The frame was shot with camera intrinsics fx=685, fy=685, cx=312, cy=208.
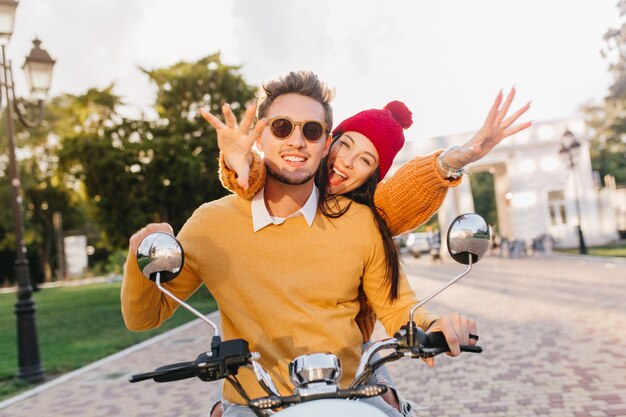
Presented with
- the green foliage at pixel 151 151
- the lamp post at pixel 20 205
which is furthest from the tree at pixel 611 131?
the lamp post at pixel 20 205

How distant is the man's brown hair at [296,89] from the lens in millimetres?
2480

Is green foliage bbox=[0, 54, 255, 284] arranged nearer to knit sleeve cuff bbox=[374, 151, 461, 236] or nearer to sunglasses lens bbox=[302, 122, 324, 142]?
knit sleeve cuff bbox=[374, 151, 461, 236]

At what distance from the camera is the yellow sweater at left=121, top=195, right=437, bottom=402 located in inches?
91.9

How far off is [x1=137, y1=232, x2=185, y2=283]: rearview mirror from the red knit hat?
57.9 inches

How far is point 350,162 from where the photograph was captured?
2980 mm

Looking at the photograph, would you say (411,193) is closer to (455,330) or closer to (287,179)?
(287,179)

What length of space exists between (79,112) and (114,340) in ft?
37.9

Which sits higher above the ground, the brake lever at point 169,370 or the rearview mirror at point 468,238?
the rearview mirror at point 468,238

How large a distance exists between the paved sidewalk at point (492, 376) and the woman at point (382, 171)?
343 centimetres

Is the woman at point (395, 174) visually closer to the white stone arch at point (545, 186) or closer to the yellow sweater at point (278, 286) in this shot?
the yellow sweater at point (278, 286)

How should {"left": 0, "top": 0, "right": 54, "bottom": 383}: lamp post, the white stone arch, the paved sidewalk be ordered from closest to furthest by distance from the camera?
the paved sidewalk, {"left": 0, "top": 0, "right": 54, "bottom": 383}: lamp post, the white stone arch

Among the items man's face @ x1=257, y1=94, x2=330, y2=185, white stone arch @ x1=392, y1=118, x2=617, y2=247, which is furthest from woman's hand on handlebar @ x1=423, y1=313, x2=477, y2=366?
white stone arch @ x1=392, y1=118, x2=617, y2=247

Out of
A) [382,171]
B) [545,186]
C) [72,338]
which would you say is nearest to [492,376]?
[382,171]

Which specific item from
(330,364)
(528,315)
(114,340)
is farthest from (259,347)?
(114,340)
